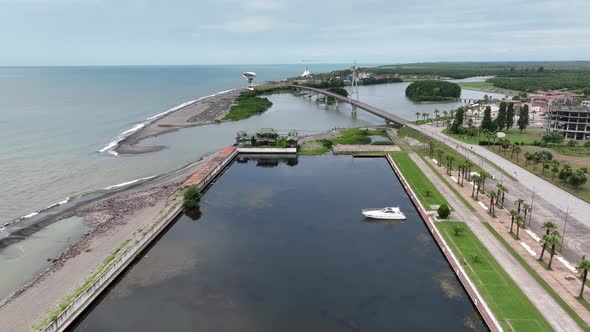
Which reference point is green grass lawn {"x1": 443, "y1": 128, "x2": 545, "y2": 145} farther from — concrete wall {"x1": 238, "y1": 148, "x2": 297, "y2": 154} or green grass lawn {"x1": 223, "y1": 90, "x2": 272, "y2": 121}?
green grass lawn {"x1": 223, "y1": 90, "x2": 272, "y2": 121}

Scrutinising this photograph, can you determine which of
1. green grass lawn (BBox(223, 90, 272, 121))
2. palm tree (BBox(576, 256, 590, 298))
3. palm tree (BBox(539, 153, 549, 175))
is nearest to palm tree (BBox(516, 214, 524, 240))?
palm tree (BBox(576, 256, 590, 298))

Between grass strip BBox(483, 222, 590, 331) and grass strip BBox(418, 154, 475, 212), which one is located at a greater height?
grass strip BBox(418, 154, 475, 212)

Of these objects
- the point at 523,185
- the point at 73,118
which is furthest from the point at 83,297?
the point at 73,118

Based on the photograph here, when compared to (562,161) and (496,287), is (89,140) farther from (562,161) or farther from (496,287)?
(562,161)

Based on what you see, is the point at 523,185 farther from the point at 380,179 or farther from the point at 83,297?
the point at 83,297

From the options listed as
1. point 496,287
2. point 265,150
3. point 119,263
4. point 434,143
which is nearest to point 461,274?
point 496,287

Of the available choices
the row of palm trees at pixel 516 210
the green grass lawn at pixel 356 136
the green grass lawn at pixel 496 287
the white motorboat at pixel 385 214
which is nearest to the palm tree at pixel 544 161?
the row of palm trees at pixel 516 210
